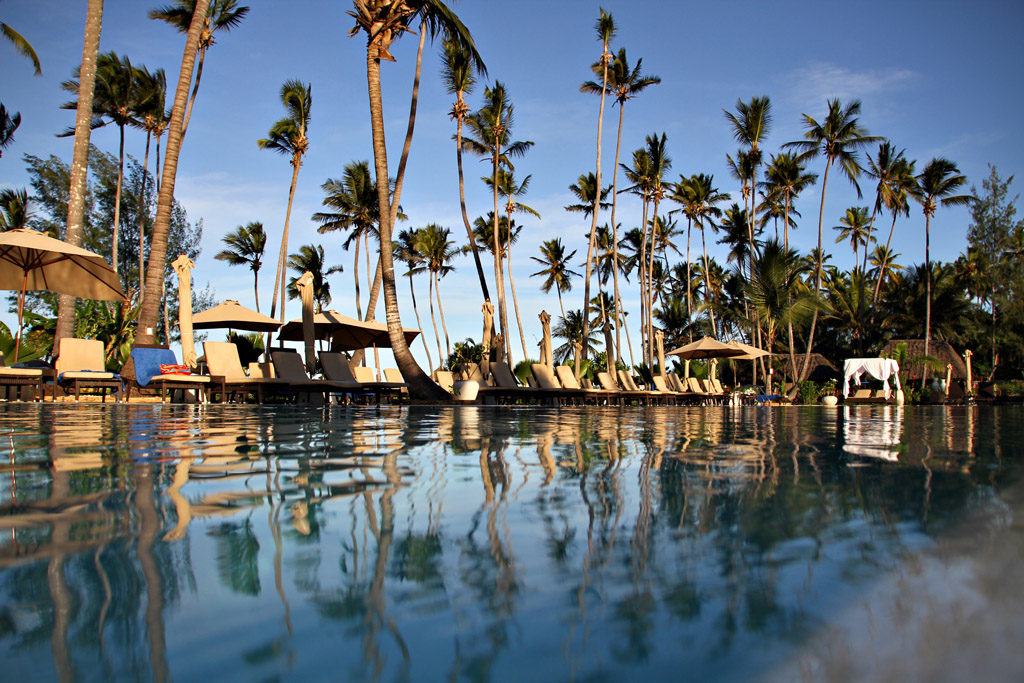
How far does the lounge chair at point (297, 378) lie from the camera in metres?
12.0

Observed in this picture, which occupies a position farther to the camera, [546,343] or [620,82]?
[620,82]

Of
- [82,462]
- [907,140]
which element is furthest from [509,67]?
[82,462]

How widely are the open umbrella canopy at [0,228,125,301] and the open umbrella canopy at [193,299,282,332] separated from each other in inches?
181

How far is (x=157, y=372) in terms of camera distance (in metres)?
11.8

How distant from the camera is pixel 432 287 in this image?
4050 cm

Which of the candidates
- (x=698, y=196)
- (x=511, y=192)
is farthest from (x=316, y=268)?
(x=698, y=196)

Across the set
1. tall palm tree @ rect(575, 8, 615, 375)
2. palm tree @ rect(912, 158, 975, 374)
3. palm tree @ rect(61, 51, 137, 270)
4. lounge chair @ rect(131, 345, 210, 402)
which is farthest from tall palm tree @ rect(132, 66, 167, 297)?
palm tree @ rect(912, 158, 975, 374)

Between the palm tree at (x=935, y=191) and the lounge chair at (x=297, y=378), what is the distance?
35.2m

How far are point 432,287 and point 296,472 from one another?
38.9m

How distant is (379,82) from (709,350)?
696 inches

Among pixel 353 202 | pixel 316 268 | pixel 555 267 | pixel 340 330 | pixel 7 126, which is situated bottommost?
pixel 340 330

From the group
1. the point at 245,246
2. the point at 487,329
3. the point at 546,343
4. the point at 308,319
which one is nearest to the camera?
the point at 308,319

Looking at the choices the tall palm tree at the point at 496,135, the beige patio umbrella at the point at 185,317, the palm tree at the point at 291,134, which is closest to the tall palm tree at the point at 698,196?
the tall palm tree at the point at 496,135

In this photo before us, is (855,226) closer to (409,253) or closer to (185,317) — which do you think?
(409,253)
